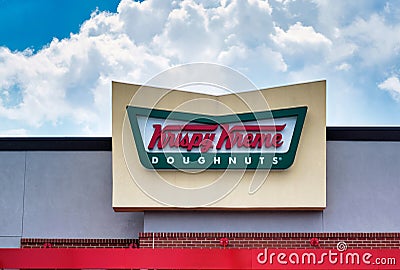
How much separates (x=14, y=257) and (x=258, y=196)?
16.4ft

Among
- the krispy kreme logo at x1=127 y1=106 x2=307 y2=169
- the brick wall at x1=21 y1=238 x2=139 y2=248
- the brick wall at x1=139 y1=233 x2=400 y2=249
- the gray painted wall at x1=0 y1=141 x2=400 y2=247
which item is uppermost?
the krispy kreme logo at x1=127 y1=106 x2=307 y2=169

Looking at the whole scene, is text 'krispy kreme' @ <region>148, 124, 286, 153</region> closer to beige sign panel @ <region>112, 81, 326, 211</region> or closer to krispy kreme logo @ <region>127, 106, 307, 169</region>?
krispy kreme logo @ <region>127, 106, 307, 169</region>

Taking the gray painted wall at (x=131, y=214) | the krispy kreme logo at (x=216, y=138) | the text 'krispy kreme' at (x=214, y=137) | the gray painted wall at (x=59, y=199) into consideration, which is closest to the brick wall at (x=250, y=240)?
the gray painted wall at (x=131, y=214)

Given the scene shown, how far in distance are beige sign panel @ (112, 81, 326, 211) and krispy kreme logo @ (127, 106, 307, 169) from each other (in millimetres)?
120

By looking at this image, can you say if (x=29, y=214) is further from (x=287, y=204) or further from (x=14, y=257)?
(x=287, y=204)

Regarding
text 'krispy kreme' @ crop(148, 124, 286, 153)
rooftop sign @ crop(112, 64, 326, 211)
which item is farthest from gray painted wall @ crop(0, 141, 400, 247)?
text 'krispy kreme' @ crop(148, 124, 286, 153)

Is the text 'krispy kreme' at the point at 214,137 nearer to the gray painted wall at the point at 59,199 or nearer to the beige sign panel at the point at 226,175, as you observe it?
the beige sign panel at the point at 226,175

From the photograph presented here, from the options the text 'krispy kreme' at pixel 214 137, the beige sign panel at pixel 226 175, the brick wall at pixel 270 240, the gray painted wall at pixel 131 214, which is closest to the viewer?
the beige sign panel at pixel 226 175

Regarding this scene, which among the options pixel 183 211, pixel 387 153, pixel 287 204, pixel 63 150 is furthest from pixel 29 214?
pixel 387 153

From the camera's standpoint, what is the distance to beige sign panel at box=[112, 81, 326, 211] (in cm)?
1339

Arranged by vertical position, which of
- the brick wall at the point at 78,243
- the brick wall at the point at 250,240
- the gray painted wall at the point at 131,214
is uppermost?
the gray painted wall at the point at 131,214

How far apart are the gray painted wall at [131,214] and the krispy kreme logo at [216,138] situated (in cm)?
121

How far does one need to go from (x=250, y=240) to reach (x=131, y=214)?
9.51 ft

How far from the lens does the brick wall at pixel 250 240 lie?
13773 millimetres
